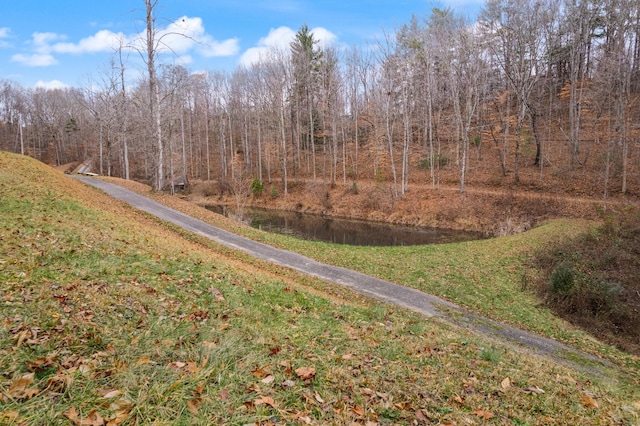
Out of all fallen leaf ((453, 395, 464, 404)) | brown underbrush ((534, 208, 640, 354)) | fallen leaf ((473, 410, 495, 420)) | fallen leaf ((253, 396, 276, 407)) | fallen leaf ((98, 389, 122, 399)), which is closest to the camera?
fallen leaf ((98, 389, 122, 399))

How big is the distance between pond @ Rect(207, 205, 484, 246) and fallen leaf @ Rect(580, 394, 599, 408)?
1752cm

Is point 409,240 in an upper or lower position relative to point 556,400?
lower

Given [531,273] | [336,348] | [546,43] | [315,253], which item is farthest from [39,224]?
[546,43]

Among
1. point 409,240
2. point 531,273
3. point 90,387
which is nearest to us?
point 90,387

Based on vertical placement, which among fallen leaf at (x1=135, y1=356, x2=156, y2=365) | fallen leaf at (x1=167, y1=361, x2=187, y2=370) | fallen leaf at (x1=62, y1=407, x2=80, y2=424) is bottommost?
fallen leaf at (x1=167, y1=361, x2=187, y2=370)

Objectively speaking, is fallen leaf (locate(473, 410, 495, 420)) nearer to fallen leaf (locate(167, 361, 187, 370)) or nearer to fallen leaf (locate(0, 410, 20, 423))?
fallen leaf (locate(167, 361, 187, 370))

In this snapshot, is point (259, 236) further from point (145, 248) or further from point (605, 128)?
point (605, 128)

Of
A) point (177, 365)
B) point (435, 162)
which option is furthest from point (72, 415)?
point (435, 162)

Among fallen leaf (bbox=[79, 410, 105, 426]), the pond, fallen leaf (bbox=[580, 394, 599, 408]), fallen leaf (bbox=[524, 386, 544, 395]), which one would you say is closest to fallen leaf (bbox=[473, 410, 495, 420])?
fallen leaf (bbox=[524, 386, 544, 395])

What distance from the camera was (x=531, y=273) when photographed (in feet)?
45.4

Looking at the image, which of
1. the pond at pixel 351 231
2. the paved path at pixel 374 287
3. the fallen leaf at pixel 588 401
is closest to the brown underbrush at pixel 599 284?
the paved path at pixel 374 287

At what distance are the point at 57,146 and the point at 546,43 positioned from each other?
71125 millimetres

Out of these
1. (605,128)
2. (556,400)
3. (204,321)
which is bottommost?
(556,400)

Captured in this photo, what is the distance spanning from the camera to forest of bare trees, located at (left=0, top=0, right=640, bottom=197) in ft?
91.1
